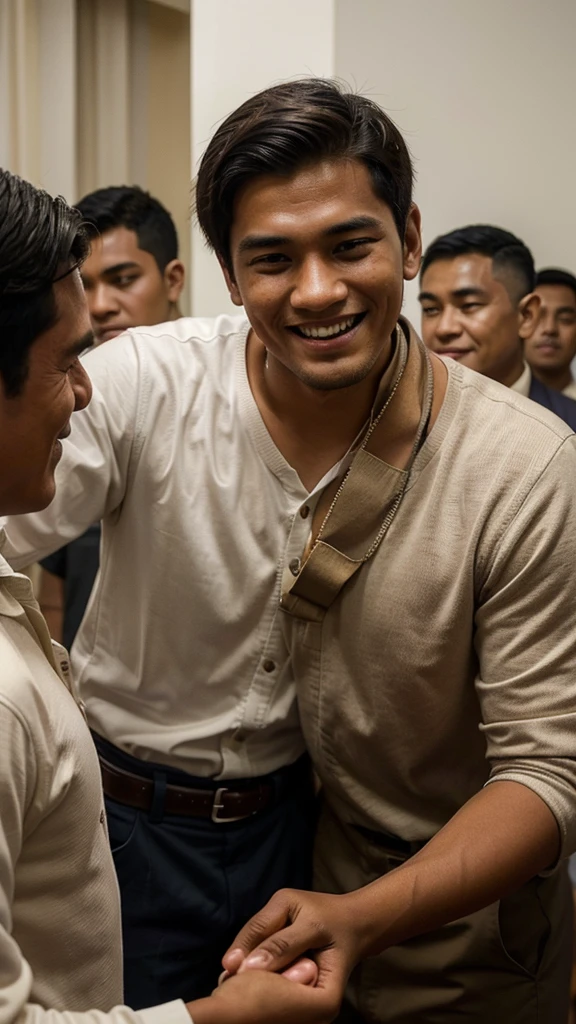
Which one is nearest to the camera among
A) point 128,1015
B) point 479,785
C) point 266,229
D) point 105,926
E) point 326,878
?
point 128,1015

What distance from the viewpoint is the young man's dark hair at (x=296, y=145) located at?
133cm

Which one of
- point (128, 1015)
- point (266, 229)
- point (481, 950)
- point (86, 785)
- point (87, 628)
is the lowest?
point (481, 950)

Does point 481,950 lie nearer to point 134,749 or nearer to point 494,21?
point 134,749

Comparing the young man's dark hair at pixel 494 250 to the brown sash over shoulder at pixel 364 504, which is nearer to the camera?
the brown sash over shoulder at pixel 364 504

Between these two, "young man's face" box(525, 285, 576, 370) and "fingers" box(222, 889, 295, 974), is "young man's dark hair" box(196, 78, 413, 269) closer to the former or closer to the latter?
"fingers" box(222, 889, 295, 974)

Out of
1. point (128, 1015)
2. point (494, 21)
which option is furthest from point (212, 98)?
point (128, 1015)

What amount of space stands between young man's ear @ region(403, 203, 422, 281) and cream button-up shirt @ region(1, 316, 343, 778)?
251mm

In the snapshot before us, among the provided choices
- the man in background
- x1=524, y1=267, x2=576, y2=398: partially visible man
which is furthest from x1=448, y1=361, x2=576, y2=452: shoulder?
x1=524, y1=267, x2=576, y2=398: partially visible man

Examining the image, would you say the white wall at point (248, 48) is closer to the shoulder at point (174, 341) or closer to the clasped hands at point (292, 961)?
the shoulder at point (174, 341)

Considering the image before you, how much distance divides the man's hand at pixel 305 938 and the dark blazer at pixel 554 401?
5.44 feet

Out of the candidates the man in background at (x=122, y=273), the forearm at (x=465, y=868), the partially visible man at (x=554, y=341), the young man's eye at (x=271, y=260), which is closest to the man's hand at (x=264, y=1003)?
the forearm at (x=465, y=868)

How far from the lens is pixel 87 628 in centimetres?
162

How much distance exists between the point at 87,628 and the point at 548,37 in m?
1.80

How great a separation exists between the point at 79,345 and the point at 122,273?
1759 mm
